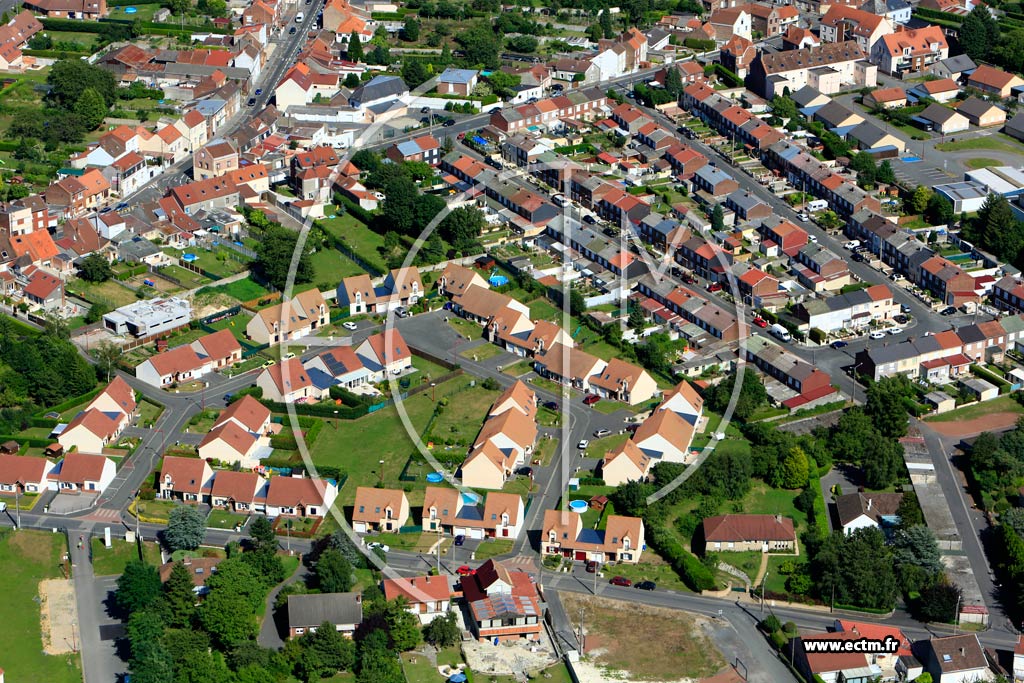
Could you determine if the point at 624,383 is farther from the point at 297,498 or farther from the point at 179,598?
the point at 179,598

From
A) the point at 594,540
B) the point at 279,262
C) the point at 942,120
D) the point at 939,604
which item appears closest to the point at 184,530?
Answer: the point at 594,540

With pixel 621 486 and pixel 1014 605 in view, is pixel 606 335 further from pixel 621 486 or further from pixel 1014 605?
pixel 1014 605

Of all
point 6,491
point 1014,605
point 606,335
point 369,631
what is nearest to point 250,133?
point 606,335

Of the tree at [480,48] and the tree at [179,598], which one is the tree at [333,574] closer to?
the tree at [179,598]

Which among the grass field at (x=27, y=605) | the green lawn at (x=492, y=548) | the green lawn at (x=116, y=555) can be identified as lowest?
the grass field at (x=27, y=605)

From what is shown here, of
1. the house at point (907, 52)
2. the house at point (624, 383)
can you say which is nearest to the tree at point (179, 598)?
the house at point (624, 383)

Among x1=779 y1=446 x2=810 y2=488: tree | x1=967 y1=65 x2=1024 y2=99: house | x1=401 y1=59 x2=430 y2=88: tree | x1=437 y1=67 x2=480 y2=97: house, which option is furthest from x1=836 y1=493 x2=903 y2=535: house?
x1=401 y1=59 x2=430 y2=88: tree
